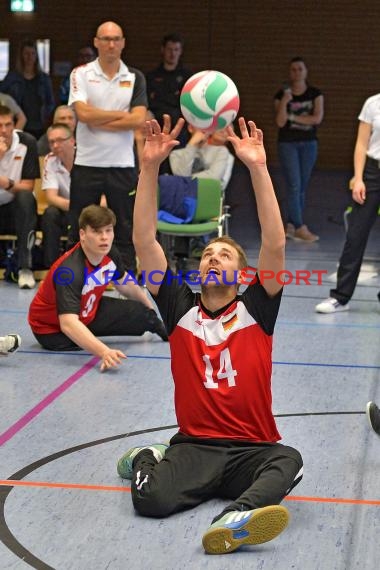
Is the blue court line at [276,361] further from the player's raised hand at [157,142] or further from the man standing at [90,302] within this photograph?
the player's raised hand at [157,142]

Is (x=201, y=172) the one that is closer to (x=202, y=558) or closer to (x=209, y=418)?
(x=209, y=418)

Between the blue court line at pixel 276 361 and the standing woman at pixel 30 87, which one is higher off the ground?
Answer: the standing woman at pixel 30 87

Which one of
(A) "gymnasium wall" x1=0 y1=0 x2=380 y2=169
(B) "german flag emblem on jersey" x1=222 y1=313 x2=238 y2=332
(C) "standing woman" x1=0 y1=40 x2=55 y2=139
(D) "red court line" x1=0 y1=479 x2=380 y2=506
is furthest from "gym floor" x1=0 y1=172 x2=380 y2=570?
(A) "gymnasium wall" x1=0 y1=0 x2=380 y2=169

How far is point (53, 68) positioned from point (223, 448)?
55.1ft

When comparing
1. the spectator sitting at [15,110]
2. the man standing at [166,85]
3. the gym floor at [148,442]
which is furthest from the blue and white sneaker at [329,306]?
the spectator sitting at [15,110]

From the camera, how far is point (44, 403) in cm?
487

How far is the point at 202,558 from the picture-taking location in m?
3.10

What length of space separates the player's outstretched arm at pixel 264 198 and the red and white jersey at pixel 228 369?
16 cm

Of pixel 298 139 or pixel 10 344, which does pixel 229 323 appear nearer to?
pixel 10 344

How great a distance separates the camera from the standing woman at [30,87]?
1235 centimetres

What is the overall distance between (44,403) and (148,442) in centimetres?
81

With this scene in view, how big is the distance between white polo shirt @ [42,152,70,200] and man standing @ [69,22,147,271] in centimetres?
102

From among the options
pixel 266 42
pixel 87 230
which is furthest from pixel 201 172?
pixel 266 42

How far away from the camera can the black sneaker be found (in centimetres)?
409
